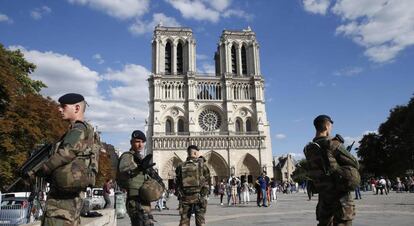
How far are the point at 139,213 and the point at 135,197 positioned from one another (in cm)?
A: 22

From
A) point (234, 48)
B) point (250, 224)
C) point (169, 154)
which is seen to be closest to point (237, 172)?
point (169, 154)

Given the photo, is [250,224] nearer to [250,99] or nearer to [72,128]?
[72,128]

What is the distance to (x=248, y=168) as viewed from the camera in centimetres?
5800

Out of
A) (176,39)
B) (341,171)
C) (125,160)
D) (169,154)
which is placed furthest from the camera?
(176,39)

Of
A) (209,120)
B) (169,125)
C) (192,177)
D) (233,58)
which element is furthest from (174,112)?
(192,177)

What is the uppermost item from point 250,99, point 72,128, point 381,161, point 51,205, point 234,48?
point 234,48

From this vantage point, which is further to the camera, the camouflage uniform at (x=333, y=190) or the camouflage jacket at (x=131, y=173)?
the camouflage jacket at (x=131, y=173)

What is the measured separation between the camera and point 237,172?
56906 mm

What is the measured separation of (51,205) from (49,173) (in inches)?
11.4

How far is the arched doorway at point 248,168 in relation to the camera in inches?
2256

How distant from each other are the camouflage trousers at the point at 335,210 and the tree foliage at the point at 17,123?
64.4 ft

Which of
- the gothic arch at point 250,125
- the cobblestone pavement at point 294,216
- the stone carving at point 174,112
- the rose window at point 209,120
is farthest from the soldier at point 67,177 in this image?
the gothic arch at point 250,125

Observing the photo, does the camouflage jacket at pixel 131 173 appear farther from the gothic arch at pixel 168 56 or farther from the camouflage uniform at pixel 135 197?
the gothic arch at pixel 168 56

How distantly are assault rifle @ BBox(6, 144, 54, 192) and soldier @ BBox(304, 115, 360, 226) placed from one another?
304cm
